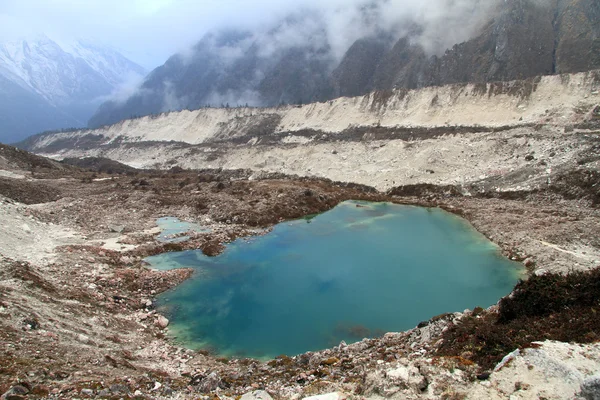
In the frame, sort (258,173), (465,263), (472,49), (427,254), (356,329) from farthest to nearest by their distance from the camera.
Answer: (472,49), (258,173), (427,254), (465,263), (356,329)

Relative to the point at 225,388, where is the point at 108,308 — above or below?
below

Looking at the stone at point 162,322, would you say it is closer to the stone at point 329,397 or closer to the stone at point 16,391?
the stone at point 16,391

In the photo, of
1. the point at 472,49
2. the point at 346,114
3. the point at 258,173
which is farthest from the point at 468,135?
the point at 472,49

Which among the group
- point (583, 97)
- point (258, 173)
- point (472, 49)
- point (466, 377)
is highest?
point (472, 49)

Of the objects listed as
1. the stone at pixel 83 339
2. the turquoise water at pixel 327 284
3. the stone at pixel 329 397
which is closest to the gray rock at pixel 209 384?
the stone at pixel 329 397

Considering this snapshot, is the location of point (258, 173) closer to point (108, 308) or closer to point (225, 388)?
point (108, 308)

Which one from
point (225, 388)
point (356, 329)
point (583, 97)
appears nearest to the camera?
point (225, 388)

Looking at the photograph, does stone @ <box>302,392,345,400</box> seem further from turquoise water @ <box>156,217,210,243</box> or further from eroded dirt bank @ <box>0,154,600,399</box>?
turquoise water @ <box>156,217,210,243</box>

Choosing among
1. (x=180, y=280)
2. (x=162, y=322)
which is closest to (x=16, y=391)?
(x=162, y=322)

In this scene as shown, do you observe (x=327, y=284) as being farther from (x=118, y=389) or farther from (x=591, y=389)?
(x=591, y=389)
